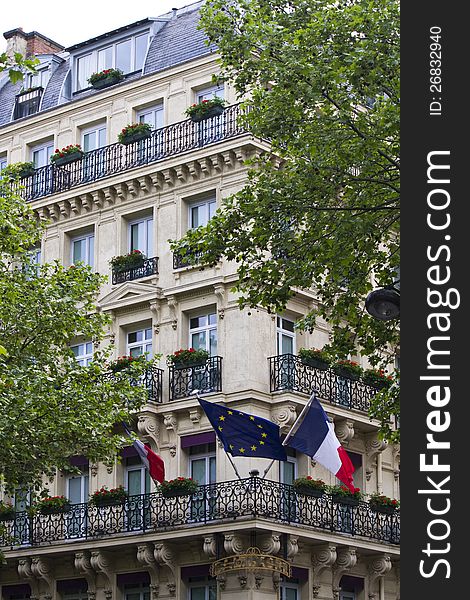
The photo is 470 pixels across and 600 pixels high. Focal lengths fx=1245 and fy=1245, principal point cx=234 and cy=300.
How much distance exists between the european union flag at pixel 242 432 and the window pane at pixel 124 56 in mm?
14832

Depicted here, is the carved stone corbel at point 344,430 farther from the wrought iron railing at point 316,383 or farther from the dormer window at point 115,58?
the dormer window at point 115,58

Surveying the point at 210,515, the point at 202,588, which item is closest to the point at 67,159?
the point at 210,515

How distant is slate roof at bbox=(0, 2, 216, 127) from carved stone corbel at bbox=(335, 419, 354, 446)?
11089mm

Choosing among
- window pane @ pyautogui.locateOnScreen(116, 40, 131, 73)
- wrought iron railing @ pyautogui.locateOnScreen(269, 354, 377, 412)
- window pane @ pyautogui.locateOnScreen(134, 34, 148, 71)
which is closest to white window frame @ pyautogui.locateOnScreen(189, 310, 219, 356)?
wrought iron railing @ pyautogui.locateOnScreen(269, 354, 377, 412)

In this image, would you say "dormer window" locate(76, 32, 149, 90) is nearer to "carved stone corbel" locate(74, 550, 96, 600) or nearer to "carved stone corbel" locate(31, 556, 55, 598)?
"carved stone corbel" locate(74, 550, 96, 600)

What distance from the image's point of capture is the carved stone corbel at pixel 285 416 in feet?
104

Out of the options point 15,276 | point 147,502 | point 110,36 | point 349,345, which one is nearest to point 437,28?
point 349,345

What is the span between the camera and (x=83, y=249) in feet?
124

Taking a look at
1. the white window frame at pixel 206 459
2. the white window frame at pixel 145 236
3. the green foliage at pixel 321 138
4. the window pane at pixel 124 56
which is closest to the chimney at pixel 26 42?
the window pane at pixel 124 56

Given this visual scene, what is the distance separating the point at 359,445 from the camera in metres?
34.8

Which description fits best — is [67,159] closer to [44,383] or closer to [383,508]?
[44,383]

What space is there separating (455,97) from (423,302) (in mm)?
1453

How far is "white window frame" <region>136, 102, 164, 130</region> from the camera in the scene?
3712cm

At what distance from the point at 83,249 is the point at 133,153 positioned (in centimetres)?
343
